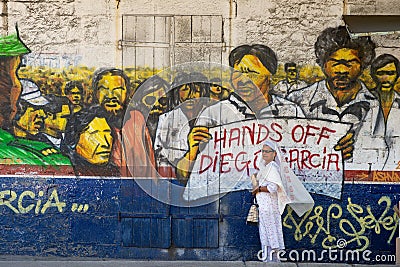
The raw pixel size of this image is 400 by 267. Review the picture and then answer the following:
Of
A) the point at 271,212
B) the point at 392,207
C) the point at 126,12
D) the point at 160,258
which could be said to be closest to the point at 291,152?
the point at 271,212

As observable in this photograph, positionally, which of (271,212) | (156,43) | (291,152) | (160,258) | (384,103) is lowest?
(160,258)

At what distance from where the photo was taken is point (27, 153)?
27.7 feet

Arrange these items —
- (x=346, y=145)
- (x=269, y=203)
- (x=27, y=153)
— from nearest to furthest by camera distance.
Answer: (x=269, y=203), (x=346, y=145), (x=27, y=153)

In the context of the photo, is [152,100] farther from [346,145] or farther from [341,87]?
[346,145]

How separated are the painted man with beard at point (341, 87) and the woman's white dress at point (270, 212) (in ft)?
2.68

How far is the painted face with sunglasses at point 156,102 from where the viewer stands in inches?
330

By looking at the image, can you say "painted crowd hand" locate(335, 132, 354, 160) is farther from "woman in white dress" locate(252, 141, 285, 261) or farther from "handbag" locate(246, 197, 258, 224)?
"handbag" locate(246, 197, 258, 224)

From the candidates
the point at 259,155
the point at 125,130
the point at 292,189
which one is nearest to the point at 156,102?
the point at 125,130

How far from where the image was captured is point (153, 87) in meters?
8.37

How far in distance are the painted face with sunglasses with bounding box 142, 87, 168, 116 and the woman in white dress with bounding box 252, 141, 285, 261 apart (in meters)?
1.28

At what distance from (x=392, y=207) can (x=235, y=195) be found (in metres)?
1.82

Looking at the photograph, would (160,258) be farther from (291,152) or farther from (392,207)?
(392,207)

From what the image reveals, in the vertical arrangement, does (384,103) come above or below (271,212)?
above

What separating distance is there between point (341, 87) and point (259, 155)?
123cm
